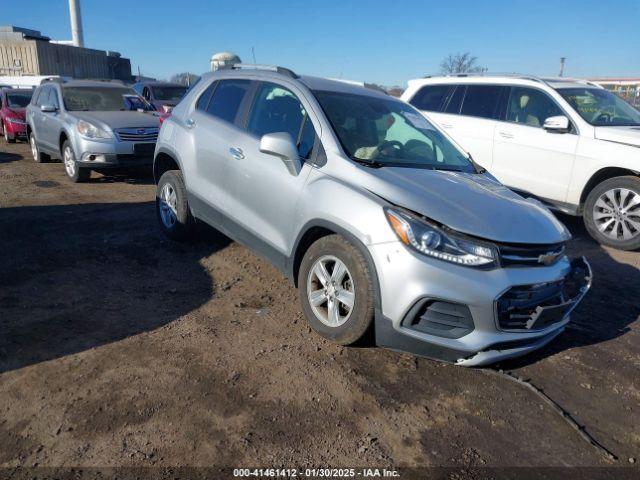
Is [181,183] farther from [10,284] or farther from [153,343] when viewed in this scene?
[153,343]

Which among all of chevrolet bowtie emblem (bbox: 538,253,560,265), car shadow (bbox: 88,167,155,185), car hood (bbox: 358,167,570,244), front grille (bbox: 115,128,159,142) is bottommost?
car shadow (bbox: 88,167,155,185)

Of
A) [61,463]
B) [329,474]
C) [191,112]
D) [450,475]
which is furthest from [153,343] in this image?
[191,112]

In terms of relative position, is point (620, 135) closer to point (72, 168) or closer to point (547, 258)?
point (547, 258)

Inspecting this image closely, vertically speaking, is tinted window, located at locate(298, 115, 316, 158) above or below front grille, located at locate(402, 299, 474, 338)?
above

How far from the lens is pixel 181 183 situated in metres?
5.10

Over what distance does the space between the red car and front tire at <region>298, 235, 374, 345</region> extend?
13.5 meters

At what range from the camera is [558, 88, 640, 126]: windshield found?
21.3 ft

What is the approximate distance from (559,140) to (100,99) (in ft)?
26.4

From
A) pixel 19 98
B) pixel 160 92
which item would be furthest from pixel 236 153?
pixel 19 98

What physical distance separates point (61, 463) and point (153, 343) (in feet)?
3.72

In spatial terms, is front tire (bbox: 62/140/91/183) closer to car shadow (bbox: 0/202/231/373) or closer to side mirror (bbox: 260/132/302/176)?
car shadow (bbox: 0/202/231/373)

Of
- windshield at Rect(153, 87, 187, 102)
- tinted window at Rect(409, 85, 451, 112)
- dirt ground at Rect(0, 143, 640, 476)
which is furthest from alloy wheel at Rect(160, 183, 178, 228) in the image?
windshield at Rect(153, 87, 187, 102)

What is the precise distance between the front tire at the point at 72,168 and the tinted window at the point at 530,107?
6.97m

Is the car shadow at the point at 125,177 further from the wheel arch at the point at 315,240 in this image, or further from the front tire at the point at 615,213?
the front tire at the point at 615,213
